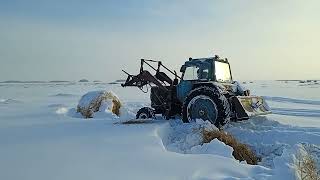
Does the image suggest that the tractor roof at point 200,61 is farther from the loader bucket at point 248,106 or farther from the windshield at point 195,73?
the loader bucket at point 248,106

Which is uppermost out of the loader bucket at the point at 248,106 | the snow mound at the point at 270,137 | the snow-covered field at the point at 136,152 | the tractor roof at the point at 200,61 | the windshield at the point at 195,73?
the tractor roof at the point at 200,61

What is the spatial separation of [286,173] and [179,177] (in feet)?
4.34

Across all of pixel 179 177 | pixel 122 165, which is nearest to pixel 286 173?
pixel 179 177

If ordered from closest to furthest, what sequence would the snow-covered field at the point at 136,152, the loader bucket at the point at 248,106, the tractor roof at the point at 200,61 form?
1. the snow-covered field at the point at 136,152
2. the loader bucket at the point at 248,106
3. the tractor roof at the point at 200,61

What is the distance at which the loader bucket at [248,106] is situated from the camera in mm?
10336

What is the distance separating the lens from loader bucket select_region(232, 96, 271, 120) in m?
10.3

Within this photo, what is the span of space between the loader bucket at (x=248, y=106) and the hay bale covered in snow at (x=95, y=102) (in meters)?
5.61

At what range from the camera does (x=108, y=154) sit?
20.5 feet

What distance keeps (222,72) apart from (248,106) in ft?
4.67

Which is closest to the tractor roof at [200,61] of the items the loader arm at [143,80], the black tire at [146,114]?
the loader arm at [143,80]

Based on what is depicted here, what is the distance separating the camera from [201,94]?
1047 centimetres

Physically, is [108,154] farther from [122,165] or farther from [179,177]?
[179,177]

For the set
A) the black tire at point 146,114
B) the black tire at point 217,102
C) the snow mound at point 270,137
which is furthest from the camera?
the black tire at point 146,114

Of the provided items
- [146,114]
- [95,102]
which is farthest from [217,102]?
[95,102]
